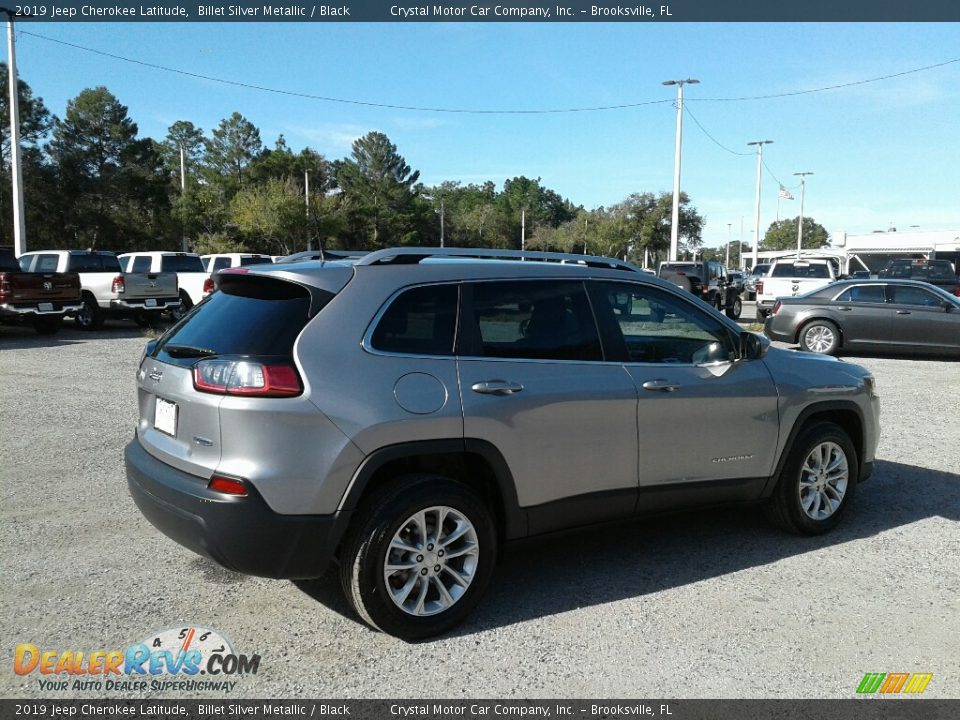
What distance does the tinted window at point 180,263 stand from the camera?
20.4 metres

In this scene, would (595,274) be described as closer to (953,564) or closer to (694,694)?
(694,694)

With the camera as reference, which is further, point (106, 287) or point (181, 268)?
point (181, 268)

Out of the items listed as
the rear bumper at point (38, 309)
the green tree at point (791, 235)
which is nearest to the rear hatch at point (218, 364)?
the rear bumper at point (38, 309)

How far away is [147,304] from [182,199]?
4410cm

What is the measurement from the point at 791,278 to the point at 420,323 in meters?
20.3

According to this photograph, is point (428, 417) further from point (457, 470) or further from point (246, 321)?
point (246, 321)

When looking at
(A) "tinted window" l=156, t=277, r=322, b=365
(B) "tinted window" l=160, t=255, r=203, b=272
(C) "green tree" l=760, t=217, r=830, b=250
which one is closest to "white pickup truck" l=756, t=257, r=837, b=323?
(B) "tinted window" l=160, t=255, r=203, b=272

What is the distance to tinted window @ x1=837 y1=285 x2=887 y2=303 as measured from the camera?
15.3 metres

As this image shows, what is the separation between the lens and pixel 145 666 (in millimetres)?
3393

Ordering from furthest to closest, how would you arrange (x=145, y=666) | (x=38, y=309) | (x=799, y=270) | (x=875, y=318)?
(x=799, y=270) → (x=38, y=309) → (x=875, y=318) → (x=145, y=666)

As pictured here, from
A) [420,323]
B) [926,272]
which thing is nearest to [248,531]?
[420,323]

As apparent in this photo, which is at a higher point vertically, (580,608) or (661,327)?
(661,327)

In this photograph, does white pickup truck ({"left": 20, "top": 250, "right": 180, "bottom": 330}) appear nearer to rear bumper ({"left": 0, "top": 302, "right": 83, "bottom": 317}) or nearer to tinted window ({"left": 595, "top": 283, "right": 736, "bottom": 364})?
rear bumper ({"left": 0, "top": 302, "right": 83, "bottom": 317})

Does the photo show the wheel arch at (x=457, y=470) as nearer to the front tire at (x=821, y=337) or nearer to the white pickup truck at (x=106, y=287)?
the front tire at (x=821, y=337)
